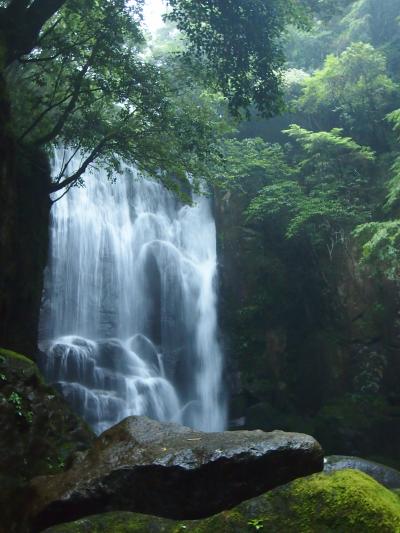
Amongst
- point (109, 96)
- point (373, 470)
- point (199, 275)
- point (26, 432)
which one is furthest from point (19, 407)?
point (199, 275)

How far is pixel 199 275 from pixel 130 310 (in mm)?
3100

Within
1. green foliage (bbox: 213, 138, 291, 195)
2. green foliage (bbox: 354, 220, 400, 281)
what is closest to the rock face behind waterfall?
green foliage (bbox: 354, 220, 400, 281)

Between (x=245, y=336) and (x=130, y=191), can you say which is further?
(x=130, y=191)

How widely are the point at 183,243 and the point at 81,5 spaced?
11677 mm

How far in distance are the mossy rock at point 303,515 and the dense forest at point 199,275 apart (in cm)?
2

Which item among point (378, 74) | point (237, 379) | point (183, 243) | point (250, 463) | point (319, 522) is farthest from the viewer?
point (183, 243)

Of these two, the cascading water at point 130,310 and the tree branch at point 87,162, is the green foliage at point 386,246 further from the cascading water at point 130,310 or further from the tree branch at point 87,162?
the cascading water at point 130,310

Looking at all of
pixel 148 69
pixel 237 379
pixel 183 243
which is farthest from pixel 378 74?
pixel 237 379

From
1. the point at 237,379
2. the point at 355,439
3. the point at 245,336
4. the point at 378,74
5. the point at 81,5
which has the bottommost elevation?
the point at 355,439

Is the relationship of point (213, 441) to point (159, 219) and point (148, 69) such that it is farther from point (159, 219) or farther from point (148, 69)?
point (159, 219)

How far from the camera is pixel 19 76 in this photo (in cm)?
1131

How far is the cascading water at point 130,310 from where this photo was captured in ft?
49.3

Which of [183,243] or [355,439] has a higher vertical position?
[183,243]

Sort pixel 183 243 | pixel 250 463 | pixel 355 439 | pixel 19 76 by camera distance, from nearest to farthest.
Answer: pixel 250 463 → pixel 19 76 → pixel 355 439 → pixel 183 243
